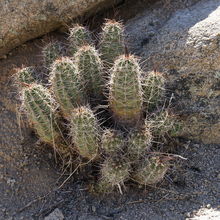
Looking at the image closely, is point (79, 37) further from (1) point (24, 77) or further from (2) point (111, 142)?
(2) point (111, 142)

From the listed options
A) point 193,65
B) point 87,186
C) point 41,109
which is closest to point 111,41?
point 193,65

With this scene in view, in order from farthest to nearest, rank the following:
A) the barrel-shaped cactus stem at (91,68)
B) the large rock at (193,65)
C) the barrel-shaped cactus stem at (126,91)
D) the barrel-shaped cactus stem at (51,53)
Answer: the barrel-shaped cactus stem at (51,53) → the large rock at (193,65) → the barrel-shaped cactus stem at (91,68) → the barrel-shaped cactus stem at (126,91)

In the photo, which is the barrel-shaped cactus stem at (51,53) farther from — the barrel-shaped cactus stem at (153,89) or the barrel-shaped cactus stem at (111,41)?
the barrel-shaped cactus stem at (153,89)

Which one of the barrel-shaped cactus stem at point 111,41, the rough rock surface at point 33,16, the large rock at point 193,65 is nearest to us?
the barrel-shaped cactus stem at point 111,41

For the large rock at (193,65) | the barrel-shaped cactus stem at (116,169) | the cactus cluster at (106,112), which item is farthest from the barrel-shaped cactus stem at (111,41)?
the barrel-shaped cactus stem at (116,169)

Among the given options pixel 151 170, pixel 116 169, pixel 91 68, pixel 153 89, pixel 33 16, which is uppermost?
pixel 33 16

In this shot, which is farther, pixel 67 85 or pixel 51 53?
pixel 51 53

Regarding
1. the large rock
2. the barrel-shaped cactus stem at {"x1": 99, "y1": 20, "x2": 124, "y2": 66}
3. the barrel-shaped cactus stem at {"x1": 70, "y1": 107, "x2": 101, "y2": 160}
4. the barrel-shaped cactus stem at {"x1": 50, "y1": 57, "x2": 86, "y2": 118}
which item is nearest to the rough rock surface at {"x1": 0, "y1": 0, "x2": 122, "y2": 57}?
the barrel-shaped cactus stem at {"x1": 99, "y1": 20, "x2": 124, "y2": 66}
